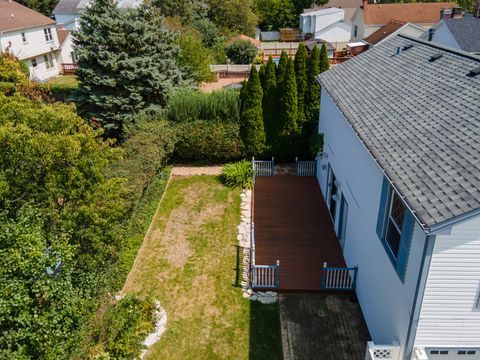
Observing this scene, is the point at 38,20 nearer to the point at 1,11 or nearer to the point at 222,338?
the point at 1,11

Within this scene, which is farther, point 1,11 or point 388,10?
point 388,10

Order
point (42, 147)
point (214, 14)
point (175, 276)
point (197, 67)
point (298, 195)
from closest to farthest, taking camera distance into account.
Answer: point (42, 147) → point (175, 276) → point (298, 195) → point (197, 67) → point (214, 14)

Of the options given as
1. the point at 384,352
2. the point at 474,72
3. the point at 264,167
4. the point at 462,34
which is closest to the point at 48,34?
the point at 264,167

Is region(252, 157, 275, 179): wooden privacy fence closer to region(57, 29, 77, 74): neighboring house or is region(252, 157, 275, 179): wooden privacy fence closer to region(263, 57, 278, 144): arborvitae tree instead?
region(263, 57, 278, 144): arborvitae tree

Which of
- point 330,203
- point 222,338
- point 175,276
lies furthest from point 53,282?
point 330,203

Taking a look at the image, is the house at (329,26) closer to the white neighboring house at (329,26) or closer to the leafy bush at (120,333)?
the white neighboring house at (329,26)

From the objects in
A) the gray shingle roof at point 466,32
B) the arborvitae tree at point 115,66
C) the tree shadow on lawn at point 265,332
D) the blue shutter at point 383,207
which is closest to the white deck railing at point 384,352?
the blue shutter at point 383,207
